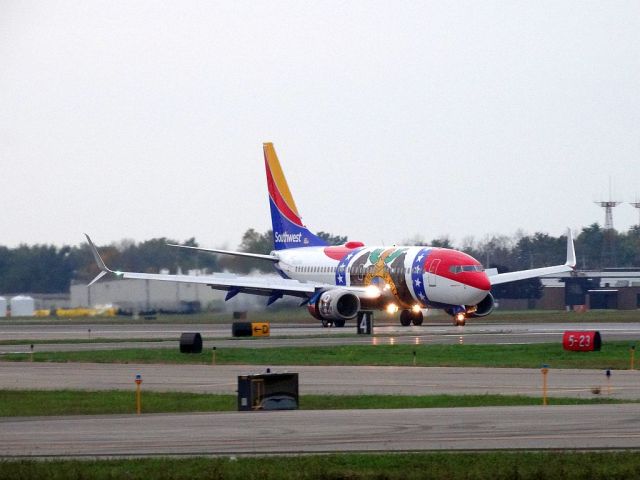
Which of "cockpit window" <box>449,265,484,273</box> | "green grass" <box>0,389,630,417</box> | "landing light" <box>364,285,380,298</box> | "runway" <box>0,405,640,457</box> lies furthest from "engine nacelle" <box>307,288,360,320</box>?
"runway" <box>0,405,640,457</box>

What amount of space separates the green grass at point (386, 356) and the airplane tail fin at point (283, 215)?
33963 millimetres

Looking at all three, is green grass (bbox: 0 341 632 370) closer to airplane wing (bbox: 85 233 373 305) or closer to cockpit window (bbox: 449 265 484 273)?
cockpit window (bbox: 449 265 484 273)

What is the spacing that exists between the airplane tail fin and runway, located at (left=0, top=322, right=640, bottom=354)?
7.86 meters

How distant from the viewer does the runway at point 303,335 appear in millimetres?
56688

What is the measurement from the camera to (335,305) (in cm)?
7256

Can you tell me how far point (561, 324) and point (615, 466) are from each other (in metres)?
55.6

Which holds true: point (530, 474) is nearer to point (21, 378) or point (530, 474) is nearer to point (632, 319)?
point (21, 378)

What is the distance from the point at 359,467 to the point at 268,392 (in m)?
11.3

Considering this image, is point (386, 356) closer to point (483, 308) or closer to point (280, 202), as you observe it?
point (483, 308)

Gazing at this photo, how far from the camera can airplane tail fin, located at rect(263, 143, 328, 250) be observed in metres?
86.7

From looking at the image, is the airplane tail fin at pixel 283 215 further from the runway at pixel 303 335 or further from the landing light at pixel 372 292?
the landing light at pixel 372 292

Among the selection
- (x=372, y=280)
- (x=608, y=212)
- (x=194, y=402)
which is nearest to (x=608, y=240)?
(x=608, y=212)

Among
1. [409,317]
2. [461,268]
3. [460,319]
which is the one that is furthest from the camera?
[409,317]

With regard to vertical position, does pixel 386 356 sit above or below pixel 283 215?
below
